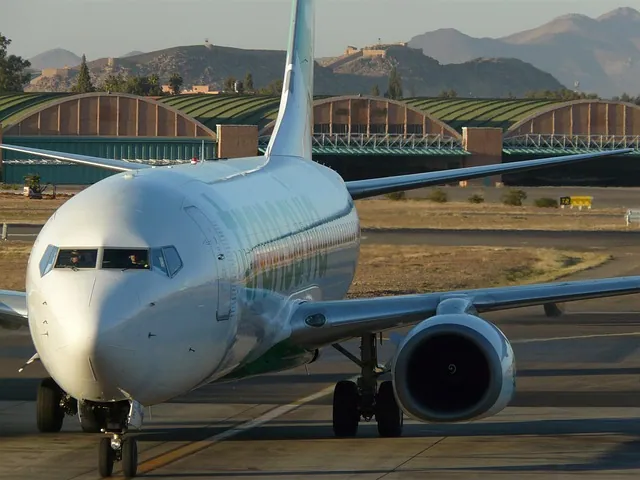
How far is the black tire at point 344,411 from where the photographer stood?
20000mm

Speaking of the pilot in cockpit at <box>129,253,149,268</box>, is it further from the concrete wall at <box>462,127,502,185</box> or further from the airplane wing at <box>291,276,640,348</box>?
the concrete wall at <box>462,127,502,185</box>

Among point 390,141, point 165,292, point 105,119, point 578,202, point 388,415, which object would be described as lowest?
point 578,202

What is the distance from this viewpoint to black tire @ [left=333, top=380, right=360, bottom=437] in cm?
2000

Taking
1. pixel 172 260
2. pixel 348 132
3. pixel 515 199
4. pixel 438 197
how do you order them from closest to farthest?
1. pixel 172 260
2. pixel 515 199
3. pixel 438 197
4. pixel 348 132

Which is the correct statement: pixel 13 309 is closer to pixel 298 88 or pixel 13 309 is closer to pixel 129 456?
pixel 129 456

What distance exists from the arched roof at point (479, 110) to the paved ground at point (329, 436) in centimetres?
10718

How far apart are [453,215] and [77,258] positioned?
2759 inches

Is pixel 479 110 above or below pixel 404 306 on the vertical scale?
above

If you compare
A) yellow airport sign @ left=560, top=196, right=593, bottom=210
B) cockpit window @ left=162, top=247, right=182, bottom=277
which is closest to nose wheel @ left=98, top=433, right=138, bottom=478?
cockpit window @ left=162, top=247, right=182, bottom=277

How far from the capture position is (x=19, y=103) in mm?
127562

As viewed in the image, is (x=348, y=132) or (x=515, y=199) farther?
(x=348, y=132)

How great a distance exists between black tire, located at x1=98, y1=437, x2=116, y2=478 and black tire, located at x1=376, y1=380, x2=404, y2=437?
16.6 ft

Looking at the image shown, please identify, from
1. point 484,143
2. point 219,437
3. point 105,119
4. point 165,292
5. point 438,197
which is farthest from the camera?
point 484,143

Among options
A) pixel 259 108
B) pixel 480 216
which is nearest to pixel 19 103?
pixel 259 108
